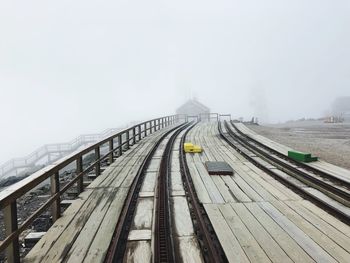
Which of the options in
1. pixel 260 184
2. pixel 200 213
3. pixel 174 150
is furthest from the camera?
pixel 174 150

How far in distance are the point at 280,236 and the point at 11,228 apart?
151 inches

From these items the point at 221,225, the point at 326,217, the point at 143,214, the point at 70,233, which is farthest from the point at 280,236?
the point at 70,233

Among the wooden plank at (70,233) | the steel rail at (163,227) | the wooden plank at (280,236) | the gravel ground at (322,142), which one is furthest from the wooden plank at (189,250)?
the gravel ground at (322,142)

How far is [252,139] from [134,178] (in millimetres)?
9766

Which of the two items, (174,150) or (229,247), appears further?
(174,150)

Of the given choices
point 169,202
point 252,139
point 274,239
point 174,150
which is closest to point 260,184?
point 169,202

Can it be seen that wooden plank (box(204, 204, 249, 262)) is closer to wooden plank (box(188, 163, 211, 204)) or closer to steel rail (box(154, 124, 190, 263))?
wooden plank (box(188, 163, 211, 204))

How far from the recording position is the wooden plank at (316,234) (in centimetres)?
402

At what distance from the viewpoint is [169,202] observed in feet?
21.1

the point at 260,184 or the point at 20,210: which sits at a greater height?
the point at 260,184

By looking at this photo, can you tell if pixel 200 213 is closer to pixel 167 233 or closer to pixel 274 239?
pixel 167 233

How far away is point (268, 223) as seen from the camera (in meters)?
5.13

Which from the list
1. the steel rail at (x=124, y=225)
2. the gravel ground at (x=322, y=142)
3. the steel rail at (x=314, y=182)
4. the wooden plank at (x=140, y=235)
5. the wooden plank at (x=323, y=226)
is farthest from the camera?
the gravel ground at (x=322, y=142)

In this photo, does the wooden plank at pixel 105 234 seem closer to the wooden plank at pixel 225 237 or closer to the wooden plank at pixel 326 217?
the wooden plank at pixel 225 237
